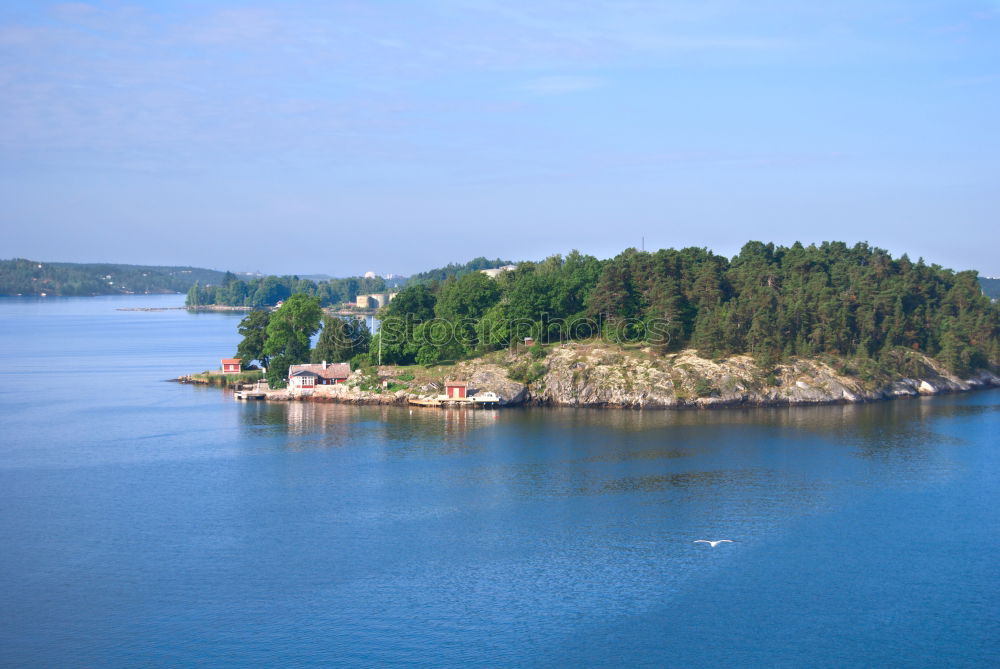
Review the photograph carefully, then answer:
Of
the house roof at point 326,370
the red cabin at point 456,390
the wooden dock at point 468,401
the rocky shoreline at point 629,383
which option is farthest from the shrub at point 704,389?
the house roof at point 326,370

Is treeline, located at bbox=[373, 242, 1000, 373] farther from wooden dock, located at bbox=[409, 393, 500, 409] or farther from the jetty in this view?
the jetty

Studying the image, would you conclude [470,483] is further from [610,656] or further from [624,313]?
[624,313]

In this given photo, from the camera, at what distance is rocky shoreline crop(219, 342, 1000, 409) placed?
67.0m

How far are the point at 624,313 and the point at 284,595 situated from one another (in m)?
50.0

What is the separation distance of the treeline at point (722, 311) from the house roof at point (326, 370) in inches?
140

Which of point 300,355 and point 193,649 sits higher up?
point 300,355

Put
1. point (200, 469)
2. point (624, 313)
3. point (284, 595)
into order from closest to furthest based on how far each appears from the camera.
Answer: point (284, 595) → point (200, 469) → point (624, 313)

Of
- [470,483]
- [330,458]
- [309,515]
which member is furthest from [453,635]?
[330,458]

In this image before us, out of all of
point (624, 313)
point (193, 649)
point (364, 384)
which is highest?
point (624, 313)

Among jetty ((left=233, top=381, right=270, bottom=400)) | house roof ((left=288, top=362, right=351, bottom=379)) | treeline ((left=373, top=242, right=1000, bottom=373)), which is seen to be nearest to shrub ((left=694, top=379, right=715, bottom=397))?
treeline ((left=373, top=242, right=1000, bottom=373))

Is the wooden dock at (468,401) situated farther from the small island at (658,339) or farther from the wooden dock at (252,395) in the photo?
the wooden dock at (252,395)

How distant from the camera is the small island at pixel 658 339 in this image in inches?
2689

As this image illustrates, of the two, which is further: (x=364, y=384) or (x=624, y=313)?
(x=624, y=313)

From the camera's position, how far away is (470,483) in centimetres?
4378
